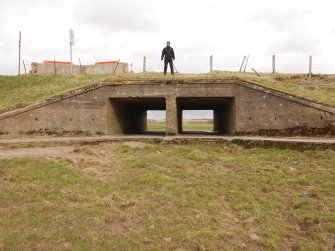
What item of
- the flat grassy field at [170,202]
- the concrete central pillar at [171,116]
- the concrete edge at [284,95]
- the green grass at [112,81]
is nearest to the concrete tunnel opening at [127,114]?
the green grass at [112,81]

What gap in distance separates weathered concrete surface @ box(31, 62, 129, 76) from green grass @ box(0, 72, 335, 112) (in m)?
3.33

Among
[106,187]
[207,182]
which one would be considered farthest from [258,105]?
[106,187]

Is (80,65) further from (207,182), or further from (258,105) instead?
(207,182)

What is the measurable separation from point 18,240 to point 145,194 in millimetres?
2851

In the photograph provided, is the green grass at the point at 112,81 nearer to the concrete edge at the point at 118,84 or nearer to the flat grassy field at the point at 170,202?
the concrete edge at the point at 118,84

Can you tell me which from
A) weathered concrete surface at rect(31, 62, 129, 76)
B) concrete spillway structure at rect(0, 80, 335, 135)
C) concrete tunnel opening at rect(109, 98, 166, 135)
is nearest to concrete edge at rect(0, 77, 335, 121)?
concrete spillway structure at rect(0, 80, 335, 135)

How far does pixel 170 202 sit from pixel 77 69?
69.2 ft

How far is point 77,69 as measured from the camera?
25.3 metres

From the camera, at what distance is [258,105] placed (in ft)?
41.4

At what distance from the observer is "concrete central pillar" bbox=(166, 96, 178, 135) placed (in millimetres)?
13352

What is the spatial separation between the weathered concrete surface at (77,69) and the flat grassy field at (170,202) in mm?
15490

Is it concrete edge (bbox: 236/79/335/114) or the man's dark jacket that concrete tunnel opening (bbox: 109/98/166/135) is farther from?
concrete edge (bbox: 236/79/335/114)

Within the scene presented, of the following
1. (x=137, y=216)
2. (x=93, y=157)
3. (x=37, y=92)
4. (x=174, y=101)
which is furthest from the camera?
(x=37, y=92)

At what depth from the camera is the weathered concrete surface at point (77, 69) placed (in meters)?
24.6
